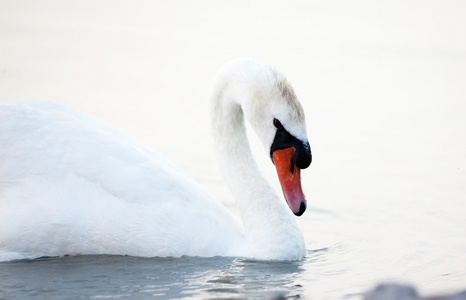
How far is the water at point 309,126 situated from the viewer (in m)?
7.38

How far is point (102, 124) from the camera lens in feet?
28.6

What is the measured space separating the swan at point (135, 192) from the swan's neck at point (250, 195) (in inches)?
0.5

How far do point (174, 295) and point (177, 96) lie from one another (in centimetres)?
838

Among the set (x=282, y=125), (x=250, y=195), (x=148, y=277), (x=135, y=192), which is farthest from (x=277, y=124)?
(x=148, y=277)

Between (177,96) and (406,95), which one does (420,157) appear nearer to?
(406,95)

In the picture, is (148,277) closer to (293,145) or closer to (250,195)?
(250,195)

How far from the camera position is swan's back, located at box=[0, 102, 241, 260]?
770 centimetres

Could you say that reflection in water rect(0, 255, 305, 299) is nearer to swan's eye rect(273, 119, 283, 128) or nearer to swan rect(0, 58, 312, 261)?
swan rect(0, 58, 312, 261)

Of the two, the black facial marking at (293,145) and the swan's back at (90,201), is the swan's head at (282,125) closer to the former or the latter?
the black facial marking at (293,145)

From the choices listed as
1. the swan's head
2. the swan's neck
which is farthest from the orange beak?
the swan's neck

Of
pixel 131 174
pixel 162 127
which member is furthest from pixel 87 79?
pixel 131 174

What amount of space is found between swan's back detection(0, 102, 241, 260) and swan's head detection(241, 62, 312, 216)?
83cm

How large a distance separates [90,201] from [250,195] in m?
1.57

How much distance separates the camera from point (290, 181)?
7.65m
